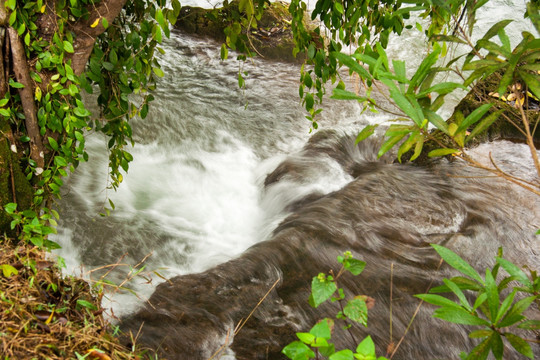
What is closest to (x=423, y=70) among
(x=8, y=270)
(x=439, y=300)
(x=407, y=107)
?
(x=407, y=107)

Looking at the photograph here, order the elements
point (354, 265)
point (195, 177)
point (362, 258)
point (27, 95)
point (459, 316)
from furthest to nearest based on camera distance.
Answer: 1. point (195, 177)
2. point (362, 258)
3. point (27, 95)
4. point (354, 265)
5. point (459, 316)

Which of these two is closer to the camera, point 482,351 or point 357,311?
point 482,351

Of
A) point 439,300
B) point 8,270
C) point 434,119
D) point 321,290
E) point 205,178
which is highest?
point 434,119

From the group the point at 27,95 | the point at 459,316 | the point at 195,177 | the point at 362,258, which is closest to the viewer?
the point at 459,316

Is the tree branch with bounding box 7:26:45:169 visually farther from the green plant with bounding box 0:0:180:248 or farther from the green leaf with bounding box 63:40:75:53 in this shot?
the green leaf with bounding box 63:40:75:53

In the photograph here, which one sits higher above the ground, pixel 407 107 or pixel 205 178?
pixel 407 107

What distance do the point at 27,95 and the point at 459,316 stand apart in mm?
2047

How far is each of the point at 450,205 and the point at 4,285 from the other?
351 cm

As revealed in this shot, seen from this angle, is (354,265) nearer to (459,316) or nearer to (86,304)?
(459,316)

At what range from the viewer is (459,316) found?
146 cm

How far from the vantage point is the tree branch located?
6.88 ft

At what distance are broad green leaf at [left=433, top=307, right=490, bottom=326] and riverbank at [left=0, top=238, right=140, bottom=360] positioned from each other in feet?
3.90

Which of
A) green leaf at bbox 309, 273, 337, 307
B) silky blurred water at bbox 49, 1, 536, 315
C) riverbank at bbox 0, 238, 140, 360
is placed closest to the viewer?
riverbank at bbox 0, 238, 140, 360

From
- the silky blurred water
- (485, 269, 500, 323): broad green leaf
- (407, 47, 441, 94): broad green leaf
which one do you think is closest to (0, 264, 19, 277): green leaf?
the silky blurred water
